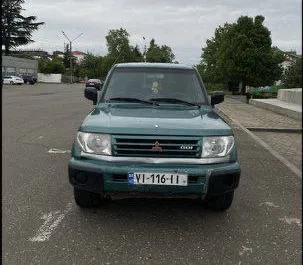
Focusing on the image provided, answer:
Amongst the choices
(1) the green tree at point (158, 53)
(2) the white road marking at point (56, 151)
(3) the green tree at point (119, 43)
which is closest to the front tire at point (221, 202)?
(2) the white road marking at point (56, 151)

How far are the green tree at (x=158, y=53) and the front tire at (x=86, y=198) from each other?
354 feet

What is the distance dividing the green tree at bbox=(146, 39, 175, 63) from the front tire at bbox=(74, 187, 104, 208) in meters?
108

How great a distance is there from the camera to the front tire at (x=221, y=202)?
474 centimetres

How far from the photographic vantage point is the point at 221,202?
4789 mm

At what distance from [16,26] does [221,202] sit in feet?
270

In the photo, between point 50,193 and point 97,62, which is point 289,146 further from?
point 97,62

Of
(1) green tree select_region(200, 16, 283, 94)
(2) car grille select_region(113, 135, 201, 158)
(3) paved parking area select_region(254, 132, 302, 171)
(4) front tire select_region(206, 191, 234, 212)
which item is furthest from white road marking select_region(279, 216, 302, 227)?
(1) green tree select_region(200, 16, 283, 94)

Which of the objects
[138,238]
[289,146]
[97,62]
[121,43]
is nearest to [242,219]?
[138,238]

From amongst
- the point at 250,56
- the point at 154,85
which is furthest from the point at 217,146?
the point at 250,56

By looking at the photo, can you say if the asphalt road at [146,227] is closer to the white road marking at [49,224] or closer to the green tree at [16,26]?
the white road marking at [49,224]

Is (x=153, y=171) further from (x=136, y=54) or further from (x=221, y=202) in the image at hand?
(x=136, y=54)

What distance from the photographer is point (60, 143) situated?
371 inches

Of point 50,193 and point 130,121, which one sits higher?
point 130,121

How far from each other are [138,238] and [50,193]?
1826mm
